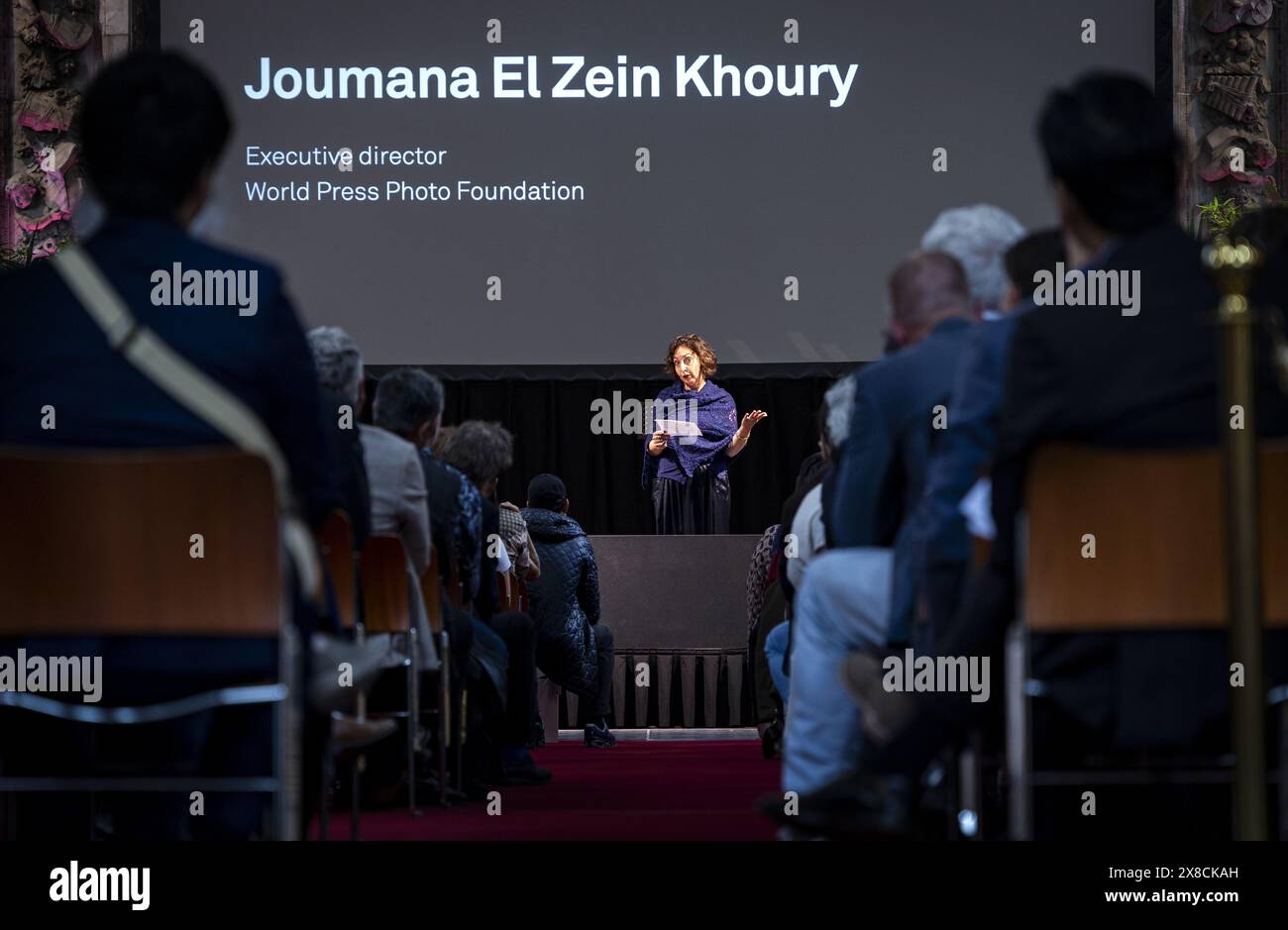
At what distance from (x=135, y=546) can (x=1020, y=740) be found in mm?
1127

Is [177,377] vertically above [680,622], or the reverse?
[177,377]

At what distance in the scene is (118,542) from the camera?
208 centimetres

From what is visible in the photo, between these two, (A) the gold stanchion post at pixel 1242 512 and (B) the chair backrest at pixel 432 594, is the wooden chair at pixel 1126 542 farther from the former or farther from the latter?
(B) the chair backrest at pixel 432 594

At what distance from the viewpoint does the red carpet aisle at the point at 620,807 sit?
12.8 feet

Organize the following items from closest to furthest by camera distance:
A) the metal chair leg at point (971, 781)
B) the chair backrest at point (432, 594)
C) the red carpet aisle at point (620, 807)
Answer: the metal chair leg at point (971, 781) < the red carpet aisle at point (620, 807) < the chair backrest at point (432, 594)

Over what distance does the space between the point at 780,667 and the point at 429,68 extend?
15.9ft

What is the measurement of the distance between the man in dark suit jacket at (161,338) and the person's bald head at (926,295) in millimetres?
1075

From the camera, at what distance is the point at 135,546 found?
208 centimetres

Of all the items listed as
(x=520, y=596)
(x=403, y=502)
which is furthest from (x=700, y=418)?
(x=403, y=502)

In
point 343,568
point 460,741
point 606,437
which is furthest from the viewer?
point 606,437

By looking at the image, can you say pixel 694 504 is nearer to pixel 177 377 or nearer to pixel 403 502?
pixel 403 502

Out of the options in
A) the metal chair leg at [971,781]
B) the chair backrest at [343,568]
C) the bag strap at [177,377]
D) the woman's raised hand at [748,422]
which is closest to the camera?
the bag strap at [177,377]

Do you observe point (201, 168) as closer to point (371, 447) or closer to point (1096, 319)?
point (1096, 319)

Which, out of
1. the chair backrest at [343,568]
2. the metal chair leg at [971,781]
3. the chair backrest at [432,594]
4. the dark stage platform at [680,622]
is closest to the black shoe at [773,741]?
the dark stage platform at [680,622]
